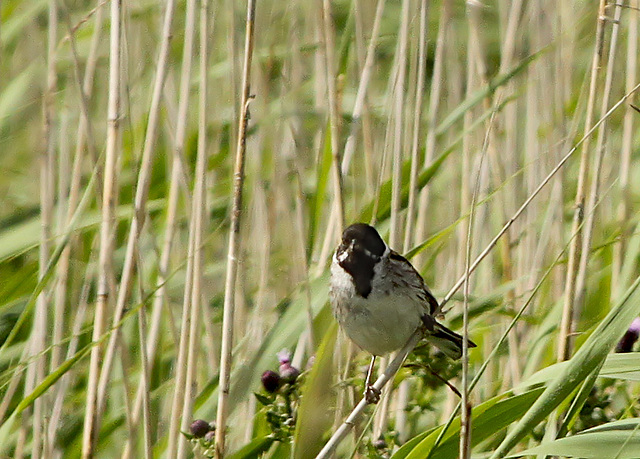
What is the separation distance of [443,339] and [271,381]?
0.46 metres

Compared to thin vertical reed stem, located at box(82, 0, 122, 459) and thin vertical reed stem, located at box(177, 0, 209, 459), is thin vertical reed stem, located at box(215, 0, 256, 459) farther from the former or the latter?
thin vertical reed stem, located at box(82, 0, 122, 459)

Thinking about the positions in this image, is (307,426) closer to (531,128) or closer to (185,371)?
(185,371)

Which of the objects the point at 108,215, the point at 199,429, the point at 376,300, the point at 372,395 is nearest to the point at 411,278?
the point at 376,300

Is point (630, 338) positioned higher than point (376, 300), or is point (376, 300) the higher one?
point (376, 300)

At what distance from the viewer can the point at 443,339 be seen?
221cm

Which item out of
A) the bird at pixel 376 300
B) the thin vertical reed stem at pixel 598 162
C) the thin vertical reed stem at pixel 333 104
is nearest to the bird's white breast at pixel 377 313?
the bird at pixel 376 300

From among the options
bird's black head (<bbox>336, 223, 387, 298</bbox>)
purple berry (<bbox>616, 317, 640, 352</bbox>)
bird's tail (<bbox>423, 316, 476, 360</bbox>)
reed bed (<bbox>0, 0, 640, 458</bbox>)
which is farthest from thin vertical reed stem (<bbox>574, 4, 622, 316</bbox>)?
bird's black head (<bbox>336, 223, 387, 298</bbox>)

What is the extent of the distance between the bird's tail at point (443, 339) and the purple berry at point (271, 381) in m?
0.41

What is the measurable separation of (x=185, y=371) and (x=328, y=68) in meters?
0.83

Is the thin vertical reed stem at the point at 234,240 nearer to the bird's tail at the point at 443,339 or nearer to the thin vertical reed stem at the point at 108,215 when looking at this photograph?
the thin vertical reed stem at the point at 108,215

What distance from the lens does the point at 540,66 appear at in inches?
126

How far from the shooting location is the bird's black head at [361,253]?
85.5 inches

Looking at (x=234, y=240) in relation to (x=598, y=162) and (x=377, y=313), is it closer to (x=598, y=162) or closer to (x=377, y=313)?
(x=377, y=313)

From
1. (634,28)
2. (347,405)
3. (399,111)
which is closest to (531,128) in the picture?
(634,28)
